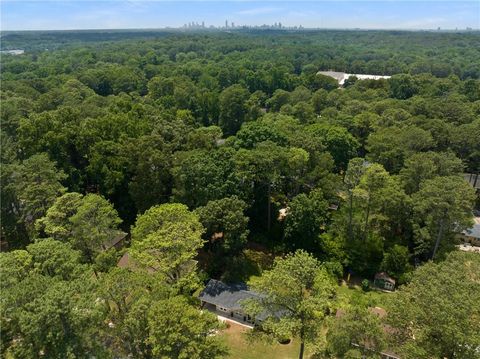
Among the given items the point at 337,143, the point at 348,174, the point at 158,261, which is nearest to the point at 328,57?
the point at 337,143

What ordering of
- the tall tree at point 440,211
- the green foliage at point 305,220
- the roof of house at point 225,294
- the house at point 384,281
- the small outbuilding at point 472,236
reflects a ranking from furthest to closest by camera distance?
1. the small outbuilding at point 472,236
2. the green foliage at point 305,220
3. the house at point 384,281
4. the tall tree at point 440,211
5. the roof of house at point 225,294

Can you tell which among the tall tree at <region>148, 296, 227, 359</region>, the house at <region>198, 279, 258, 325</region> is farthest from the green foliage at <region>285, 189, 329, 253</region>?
the tall tree at <region>148, 296, 227, 359</region>

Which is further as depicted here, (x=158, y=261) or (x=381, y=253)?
(x=381, y=253)

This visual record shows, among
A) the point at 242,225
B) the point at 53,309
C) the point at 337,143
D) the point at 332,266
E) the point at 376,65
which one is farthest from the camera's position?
the point at 376,65

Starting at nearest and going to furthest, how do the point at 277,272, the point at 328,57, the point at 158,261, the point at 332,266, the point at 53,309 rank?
the point at 53,309 < the point at 277,272 < the point at 158,261 < the point at 332,266 < the point at 328,57

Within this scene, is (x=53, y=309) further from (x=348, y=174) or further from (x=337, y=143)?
(x=337, y=143)

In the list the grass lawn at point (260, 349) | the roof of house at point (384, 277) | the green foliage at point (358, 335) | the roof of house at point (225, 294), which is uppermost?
the green foliage at point (358, 335)

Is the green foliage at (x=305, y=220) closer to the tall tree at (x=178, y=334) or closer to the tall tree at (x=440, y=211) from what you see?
the tall tree at (x=440, y=211)

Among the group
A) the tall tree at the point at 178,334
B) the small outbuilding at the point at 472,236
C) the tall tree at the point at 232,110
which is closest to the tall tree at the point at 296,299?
the tall tree at the point at 178,334
